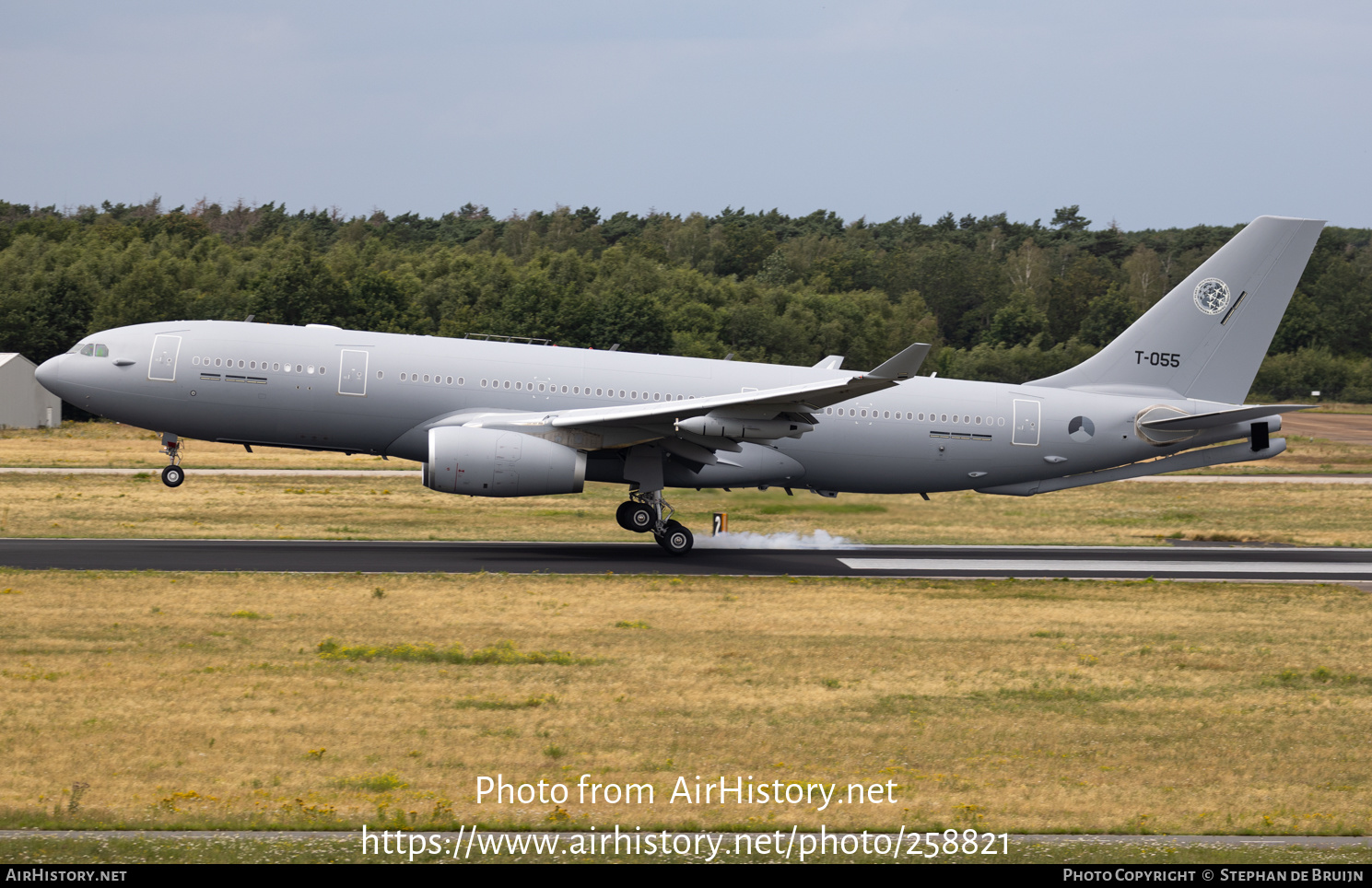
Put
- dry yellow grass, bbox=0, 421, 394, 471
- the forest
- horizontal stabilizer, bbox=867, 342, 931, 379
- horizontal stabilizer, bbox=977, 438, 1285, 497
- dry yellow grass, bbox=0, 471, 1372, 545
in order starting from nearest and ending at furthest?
horizontal stabilizer, bbox=867, 342, 931, 379 → horizontal stabilizer, bbox=977, 438, 1285, 497 → dry yellow grass, bbox=0, 471, 1372, 545 → dry yellow grass, bbox=0, 421, 394, 471 → the forest

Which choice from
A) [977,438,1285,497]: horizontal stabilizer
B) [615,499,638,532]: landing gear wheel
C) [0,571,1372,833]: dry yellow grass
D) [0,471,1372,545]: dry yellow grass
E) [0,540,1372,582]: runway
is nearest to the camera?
[0,571,1372,833]: dry yellow grass

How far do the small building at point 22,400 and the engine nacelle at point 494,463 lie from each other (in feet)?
158

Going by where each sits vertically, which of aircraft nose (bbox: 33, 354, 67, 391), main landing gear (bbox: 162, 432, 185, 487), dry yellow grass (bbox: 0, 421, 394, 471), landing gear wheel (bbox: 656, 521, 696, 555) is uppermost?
aircraft nose (bbox: 33, 354, 67, 391)

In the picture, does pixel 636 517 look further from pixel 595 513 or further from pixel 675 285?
pixel 675 285

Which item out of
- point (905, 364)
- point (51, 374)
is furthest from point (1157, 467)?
point (51, 374)

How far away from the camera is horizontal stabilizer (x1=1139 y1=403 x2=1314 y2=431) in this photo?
27.3 metres

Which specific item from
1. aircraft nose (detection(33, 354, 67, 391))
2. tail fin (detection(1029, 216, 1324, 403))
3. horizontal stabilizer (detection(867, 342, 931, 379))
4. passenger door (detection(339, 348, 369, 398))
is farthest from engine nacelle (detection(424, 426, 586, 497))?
tail fin (detection(1029, 216, 1324, 403))

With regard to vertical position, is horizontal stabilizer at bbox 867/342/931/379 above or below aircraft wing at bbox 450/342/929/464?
above

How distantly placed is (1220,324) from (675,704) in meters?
20.3

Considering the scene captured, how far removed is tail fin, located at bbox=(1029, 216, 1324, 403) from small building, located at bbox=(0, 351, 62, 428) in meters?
55.4

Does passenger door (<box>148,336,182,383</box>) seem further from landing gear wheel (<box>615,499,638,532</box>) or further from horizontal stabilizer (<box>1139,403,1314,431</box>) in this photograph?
horizontal stabilizer (<box>1139,403,1314,431</box>)

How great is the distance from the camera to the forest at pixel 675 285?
80.2 meters

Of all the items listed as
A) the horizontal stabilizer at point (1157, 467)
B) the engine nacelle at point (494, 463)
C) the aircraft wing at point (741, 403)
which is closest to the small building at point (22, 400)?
the engine nacelle at point (494, 463)

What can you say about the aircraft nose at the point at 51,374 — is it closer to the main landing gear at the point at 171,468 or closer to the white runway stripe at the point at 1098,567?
the main landing gear at the point at 171,468
